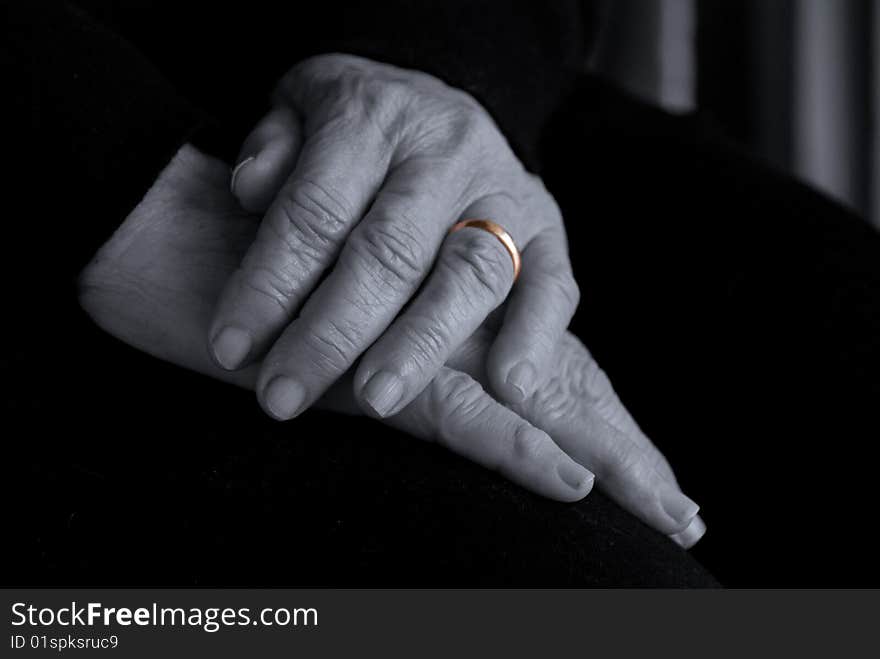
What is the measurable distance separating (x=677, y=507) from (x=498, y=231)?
0.84 ft

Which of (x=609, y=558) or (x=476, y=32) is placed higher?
(x=476, y=32)

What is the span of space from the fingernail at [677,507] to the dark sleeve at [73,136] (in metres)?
0.45

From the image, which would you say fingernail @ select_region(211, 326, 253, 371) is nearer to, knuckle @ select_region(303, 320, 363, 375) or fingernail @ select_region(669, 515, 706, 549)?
knuckle @ select_region(303, 320, 363, 375)

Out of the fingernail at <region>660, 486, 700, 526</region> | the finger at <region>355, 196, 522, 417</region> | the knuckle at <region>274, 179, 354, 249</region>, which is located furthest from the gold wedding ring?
the fingernail at <region>660, 486, 700, 526</region>

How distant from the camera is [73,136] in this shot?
0.64 metres

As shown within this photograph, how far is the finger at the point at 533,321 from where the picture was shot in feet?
2.17

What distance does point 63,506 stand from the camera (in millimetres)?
518

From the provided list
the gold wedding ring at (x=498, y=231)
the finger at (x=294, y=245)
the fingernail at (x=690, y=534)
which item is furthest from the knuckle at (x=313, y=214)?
the fingernail at (x=690, y=534)

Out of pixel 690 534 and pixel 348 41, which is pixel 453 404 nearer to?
pixel 690 534

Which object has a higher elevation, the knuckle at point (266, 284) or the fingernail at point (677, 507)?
the knuckle at point (266, 284)

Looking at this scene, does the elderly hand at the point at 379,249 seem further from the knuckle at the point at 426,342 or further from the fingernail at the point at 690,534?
the fingernail at the point at 690,534

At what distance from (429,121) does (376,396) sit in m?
0.27

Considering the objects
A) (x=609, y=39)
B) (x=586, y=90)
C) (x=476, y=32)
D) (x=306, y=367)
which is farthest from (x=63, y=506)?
(x=609, y=39)
